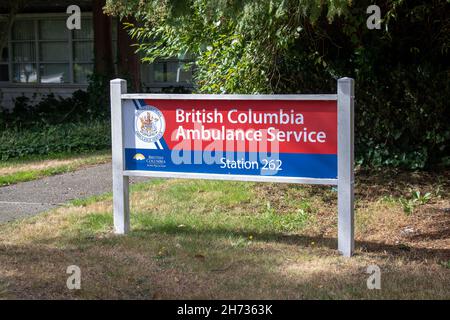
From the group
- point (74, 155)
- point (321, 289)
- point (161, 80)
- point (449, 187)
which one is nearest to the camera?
point (321, 289)

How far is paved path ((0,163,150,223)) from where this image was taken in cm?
836

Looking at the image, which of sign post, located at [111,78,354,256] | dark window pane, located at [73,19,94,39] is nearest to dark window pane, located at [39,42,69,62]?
dark window pane, located at [73,19,94,39]

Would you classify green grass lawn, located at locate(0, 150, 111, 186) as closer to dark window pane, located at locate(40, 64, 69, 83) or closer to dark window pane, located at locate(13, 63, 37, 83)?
dark window pane, located at locate(40, 64, 69, 83)

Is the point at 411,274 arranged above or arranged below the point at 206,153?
below

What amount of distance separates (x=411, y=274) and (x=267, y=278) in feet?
3.88

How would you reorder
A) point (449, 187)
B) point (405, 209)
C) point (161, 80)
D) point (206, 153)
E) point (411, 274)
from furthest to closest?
1. point (161, 80)
2. point (449, 187)
3. point (405, 209)
4. point (206, 153)
5. point (411, 274)

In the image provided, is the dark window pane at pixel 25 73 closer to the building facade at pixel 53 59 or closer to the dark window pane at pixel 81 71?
the building facade at pixel 53 59

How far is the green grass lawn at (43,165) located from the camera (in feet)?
34.4

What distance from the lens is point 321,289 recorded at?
17.6 feet

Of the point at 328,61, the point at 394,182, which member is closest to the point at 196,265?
the point at 394,182

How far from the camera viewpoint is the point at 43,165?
11641 millimetres

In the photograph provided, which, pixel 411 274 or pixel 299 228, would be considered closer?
pixel 411 274

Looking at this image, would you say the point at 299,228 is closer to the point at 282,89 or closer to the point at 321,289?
the point at 321,289

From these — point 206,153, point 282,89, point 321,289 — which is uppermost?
point 282,89
